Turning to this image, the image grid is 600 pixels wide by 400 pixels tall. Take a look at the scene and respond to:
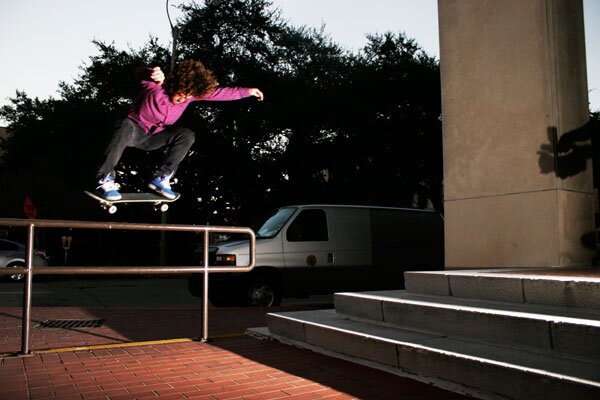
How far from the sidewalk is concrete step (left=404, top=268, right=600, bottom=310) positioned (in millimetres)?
1319

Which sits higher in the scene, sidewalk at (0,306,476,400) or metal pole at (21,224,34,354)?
metal pole at (21,224,34,354)

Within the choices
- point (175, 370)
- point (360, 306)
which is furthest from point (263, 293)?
point (175, 370)

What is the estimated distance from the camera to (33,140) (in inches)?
1203

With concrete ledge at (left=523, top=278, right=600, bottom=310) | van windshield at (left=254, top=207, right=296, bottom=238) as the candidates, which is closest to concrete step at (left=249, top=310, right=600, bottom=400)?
concrete ledge at (left=523, top=278, right=600, bottom=310)

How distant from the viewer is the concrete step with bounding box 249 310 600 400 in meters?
2.93

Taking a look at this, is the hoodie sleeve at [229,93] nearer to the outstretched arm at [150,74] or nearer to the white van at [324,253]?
the outstretched arm at [150,74]

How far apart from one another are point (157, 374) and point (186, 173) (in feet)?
58.9

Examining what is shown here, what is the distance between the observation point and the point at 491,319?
3.83 m

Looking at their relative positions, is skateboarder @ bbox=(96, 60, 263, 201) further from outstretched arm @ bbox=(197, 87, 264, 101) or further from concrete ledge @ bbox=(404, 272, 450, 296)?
concrete ledge @ bbox=(404, 272, 450, 296)

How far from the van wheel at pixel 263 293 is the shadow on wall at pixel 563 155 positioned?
4.94 metres

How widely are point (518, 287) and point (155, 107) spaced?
3385mm

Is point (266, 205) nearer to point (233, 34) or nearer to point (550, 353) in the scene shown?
point (233, 34)

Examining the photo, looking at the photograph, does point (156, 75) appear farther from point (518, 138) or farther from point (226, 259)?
point (226, 259)

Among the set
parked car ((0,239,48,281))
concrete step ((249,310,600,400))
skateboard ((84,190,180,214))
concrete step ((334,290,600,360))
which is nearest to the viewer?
concrete step ((249,310,600,400))
